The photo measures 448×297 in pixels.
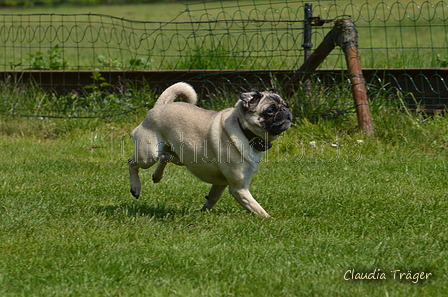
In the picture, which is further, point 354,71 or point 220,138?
point 354,71

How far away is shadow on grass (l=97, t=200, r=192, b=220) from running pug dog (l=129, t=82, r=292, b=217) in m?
0.26

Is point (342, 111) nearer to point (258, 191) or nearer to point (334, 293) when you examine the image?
point (258, 191)

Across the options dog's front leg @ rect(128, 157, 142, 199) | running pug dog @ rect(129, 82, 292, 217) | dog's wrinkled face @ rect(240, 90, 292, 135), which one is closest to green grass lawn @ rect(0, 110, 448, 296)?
dog's front leg @ rect(128, 157, 142, 199)

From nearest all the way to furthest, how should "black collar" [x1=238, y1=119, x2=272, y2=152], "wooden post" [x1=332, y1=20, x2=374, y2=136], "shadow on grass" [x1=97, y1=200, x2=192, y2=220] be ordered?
"black collar" [x1=238, y1=119, x2=272, y2=152]
"shadow on grass" [x1=97, y1=200, x2=192, y2=220]
"wooden post" [x1=332, y1=20, x2=374, y2=136]

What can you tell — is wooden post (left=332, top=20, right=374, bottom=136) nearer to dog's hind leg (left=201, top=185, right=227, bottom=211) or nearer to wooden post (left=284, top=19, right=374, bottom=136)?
wooden post (left=284, top=19, right=374, bottom=136)

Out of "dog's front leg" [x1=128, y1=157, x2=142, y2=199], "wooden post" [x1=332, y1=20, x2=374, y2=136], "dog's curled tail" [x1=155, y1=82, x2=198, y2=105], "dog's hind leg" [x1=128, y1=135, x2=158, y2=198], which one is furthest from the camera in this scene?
"wooden post" [x1=332, y1=20, x2=374, y2=136]

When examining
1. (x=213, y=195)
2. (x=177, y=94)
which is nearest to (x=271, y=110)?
(x=213, y=195)

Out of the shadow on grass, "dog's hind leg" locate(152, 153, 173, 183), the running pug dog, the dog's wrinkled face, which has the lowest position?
the shadow on grass

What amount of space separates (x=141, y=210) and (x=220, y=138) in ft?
3.17

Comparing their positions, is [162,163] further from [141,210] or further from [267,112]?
[267,112]

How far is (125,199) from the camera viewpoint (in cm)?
531

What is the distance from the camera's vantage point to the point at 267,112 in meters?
4.29

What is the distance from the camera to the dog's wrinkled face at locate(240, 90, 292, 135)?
4277 mm

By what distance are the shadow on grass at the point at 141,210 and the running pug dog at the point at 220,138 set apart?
257 mm
